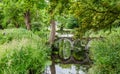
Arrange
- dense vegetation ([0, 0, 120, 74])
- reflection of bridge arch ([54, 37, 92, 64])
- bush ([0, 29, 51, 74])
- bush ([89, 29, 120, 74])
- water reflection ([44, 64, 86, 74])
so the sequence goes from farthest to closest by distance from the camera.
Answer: reflection of bridge arch ([54, 37, 92, 64])
water reflection ([44, 64, 86, 74])
bush ([89, 29, 120, 74])
bush ([0, 29, 51, 74])
dense vegetation ([0, 0, 120, 74])

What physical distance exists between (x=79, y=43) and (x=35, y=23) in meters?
6.36

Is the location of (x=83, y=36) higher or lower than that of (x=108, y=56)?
higher

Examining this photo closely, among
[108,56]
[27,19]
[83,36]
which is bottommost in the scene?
[27,19]

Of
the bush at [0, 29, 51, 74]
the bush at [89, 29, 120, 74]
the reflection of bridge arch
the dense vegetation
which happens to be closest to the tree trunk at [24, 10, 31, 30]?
the reflection of bridge arch

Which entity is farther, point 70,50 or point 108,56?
point 70,50

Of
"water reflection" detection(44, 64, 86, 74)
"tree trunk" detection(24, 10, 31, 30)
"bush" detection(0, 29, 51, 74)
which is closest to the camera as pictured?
"bush" detection(0, 29, 51, 74)

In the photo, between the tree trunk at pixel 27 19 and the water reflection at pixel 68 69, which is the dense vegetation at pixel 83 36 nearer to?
the water reflection at pixel 68 69

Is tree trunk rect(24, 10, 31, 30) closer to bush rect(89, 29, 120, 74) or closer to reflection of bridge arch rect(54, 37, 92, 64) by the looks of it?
reflection of bridge arch rect(54, 37, 92, 64)

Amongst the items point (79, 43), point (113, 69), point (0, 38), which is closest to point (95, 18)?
point (113, 69)

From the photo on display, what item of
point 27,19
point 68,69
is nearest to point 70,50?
point 68,69

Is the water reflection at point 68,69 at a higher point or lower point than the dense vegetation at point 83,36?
lower

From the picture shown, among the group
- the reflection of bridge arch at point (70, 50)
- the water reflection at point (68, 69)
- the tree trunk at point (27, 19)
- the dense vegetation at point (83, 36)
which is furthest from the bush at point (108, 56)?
the tree trunk at point (27, 19)

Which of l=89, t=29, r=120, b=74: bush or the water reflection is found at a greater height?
l=89, t=29, r=120, b=74: bush

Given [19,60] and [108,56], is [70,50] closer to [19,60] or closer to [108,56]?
[108,56]
